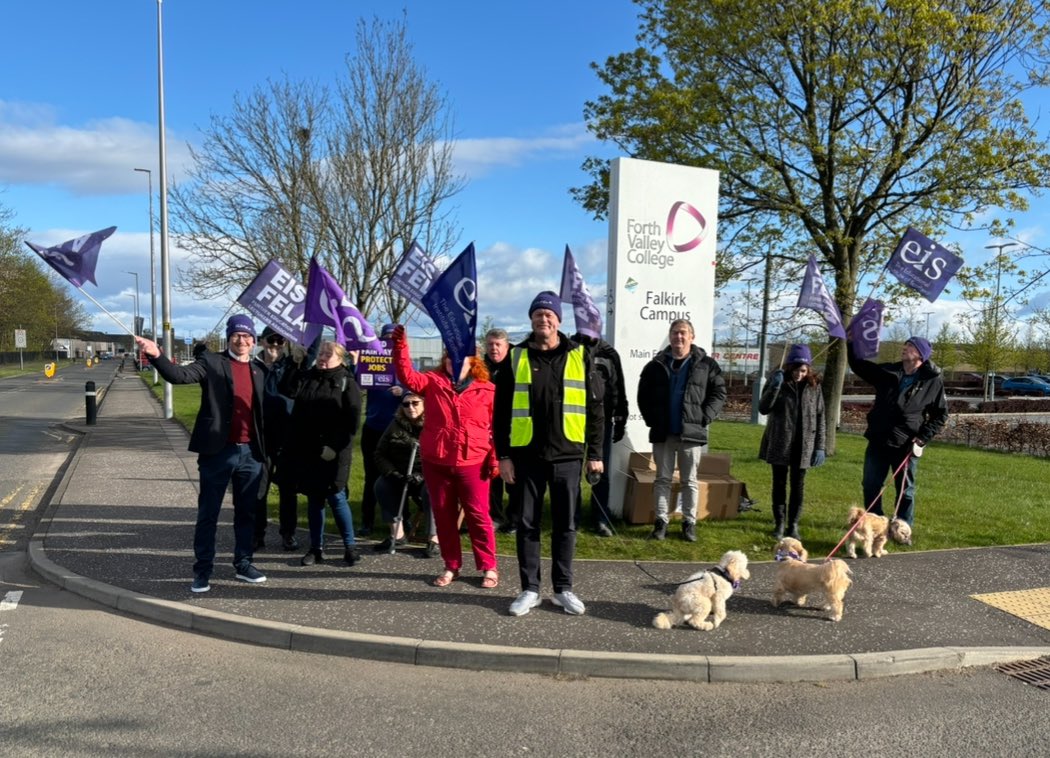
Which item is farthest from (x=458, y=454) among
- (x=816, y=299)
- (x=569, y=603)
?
(x=816, y=299)

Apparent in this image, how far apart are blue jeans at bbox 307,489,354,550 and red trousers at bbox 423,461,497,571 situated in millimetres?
914

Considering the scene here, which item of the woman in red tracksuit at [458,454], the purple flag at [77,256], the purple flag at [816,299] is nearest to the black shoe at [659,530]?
the woman in red tracksuit at [458,454]

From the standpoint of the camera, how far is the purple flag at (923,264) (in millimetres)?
8398

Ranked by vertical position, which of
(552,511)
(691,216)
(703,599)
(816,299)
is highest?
(691,216)

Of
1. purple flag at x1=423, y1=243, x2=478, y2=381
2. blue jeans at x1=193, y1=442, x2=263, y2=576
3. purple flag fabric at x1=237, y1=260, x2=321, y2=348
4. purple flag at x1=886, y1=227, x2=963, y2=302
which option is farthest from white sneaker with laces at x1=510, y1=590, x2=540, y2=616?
purple flag at x1=886, y1=227, x2=963, y2=302

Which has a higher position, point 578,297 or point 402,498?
point 578,297

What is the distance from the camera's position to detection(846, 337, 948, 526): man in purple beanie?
6750mm

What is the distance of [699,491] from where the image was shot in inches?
300

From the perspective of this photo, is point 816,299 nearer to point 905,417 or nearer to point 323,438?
point 905,417

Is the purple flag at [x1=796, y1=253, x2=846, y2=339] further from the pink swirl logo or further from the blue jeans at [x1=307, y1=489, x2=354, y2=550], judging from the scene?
the blue jeans at [x1=307, y1=489, x2=354, y2=550]

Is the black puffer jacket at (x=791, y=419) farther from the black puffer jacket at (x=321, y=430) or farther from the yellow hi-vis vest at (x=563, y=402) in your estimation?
the black puffer jacket at (x=321, y=430)

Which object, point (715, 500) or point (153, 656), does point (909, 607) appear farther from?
point (153, 656)

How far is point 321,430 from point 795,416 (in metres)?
4.43

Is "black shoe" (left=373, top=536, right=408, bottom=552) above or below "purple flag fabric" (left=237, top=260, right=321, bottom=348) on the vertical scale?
below
